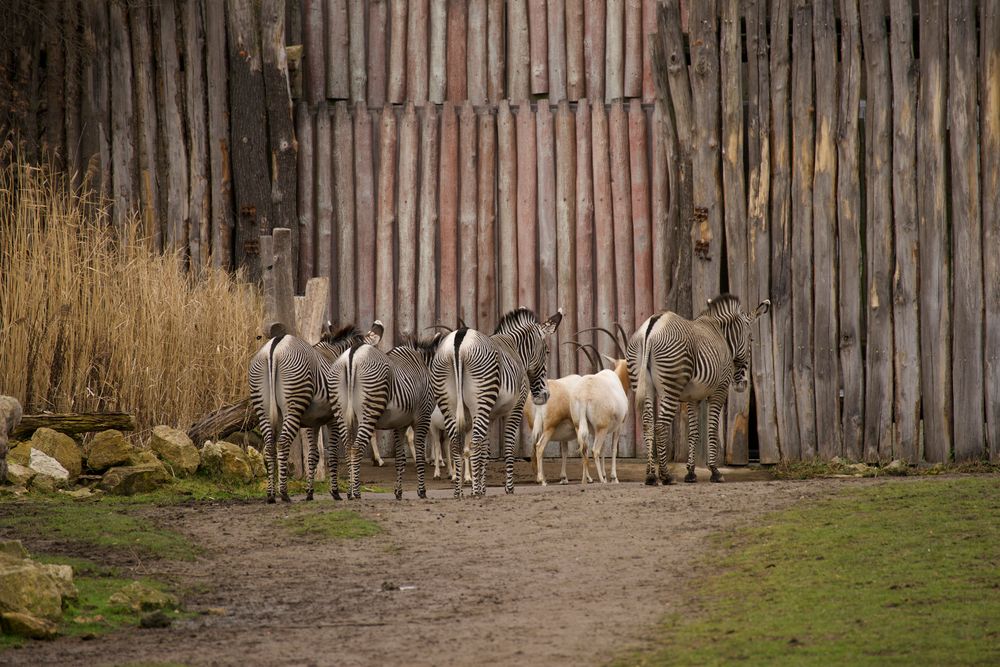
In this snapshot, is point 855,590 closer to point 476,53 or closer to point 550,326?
point 550,326

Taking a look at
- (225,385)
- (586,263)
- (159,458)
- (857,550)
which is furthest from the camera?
(586,263)

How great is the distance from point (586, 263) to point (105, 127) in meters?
6.27

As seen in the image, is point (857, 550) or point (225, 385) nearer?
point (857, 550)

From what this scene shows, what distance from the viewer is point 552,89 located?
56.8ft

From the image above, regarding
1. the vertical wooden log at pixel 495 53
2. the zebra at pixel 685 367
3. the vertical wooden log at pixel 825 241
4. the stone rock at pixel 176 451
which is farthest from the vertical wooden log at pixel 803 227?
the stone rock at pixel 176 451

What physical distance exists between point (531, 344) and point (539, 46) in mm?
4939

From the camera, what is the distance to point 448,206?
1744cm

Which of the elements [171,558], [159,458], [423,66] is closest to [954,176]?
[423,66]

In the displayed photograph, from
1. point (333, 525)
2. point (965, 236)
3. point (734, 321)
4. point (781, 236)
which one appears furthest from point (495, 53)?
point (333, 525)

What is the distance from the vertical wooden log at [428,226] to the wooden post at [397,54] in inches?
17.5

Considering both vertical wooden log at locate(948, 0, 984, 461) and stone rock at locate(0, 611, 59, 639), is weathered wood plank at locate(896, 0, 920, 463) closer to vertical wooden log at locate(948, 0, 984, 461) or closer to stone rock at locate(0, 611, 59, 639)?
vertical wooden log at locate(948, 0, 984, 461)

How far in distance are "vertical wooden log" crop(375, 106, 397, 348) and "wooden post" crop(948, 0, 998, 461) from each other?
651 cm

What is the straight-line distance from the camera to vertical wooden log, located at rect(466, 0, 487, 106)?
57.3 feet

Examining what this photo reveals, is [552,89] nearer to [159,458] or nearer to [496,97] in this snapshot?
[496,97]
